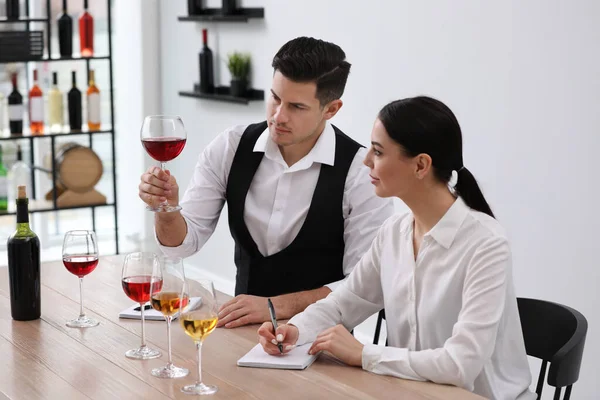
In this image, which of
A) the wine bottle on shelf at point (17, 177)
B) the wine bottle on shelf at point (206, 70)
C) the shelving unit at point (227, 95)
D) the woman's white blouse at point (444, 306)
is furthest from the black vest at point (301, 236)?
the wine bottle on shelf at point (17, 177)

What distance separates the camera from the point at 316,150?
260cm

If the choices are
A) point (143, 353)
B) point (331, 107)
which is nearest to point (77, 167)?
point (331, 107)

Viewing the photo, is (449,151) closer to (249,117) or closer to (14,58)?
(249,117)

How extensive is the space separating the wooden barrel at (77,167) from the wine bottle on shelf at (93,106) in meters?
0.15

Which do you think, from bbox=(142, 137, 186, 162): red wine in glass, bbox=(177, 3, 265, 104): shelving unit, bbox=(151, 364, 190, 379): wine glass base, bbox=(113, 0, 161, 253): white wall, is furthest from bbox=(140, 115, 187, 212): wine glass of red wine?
bbox=(113, 0, 161, 253): white wall

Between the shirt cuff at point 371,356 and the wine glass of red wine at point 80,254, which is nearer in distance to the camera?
the shirt cuff at point 371,356

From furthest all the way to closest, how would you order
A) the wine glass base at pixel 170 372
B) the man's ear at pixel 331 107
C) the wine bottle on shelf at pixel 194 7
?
the wine bottle on shelf at pixel 194 7 < the man's ear at pixel 331 107 < the wine glass base at pixel 170 372

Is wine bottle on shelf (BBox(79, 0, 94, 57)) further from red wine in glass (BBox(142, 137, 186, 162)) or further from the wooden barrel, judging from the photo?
red wine in glass (BBox(142, 137, 186, 162))

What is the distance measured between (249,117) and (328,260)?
7.24 ft

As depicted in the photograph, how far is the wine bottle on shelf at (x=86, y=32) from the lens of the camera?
16.1ft

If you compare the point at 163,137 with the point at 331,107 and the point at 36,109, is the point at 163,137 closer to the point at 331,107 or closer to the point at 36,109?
the point at 331,107

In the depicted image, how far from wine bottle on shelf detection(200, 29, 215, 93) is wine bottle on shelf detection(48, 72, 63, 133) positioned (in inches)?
30.1

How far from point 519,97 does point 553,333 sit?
1342 millimetres

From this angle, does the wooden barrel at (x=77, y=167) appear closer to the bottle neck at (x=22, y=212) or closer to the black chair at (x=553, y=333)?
the bottle neck at (x=22, y=212)
